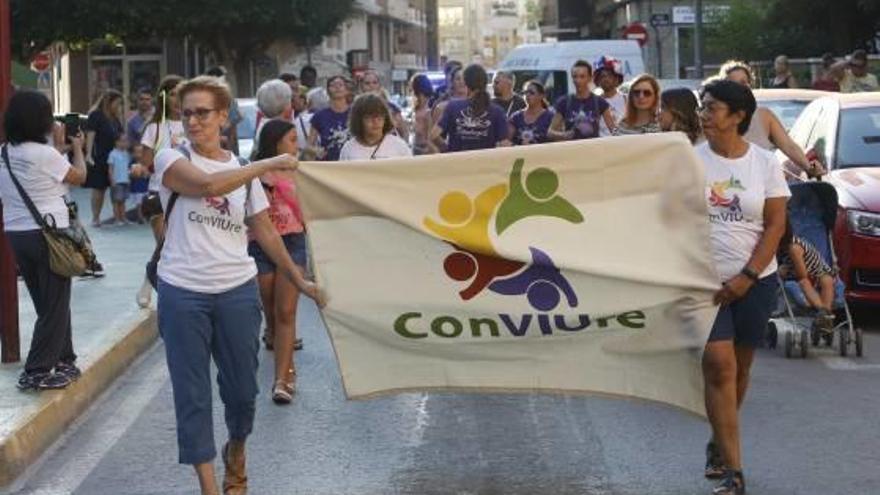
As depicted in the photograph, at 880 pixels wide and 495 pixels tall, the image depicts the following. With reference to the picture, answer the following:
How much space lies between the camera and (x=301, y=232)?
31.0 feet

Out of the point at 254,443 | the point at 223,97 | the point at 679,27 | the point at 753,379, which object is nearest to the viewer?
the point at 223,97

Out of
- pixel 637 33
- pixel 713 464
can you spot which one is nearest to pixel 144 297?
pixel 713 464

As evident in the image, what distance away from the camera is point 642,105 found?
9.83 meters

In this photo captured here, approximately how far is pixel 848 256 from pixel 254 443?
5044 millimetres

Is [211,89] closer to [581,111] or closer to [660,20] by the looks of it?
[581,111]

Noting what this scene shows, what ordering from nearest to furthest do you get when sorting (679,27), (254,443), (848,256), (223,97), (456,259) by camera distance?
(223,97) → (456,259) → (254,443) → (848,256) → (679,27)

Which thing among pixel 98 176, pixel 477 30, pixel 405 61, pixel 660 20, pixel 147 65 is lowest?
pixel 98 176

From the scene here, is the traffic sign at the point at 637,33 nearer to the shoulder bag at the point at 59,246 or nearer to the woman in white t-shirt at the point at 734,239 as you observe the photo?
the shoulder bag at the point at 59,246

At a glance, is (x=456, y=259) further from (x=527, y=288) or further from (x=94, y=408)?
(x=94, y=408)

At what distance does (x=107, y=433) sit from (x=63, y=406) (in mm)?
345

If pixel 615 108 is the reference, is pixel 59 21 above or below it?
above

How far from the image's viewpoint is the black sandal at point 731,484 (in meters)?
6.46

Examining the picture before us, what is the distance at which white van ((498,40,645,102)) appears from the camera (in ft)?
95.7

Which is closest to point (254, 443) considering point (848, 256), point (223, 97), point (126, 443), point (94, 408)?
point (126, 443)
